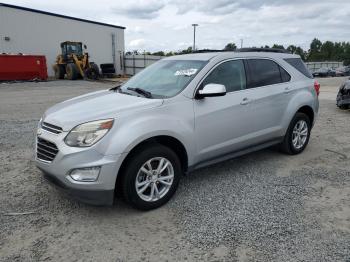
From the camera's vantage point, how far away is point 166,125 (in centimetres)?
372

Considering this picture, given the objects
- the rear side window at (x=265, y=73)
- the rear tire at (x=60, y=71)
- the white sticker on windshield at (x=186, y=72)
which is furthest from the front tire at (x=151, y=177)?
the rear tire at (x=60, y=71)

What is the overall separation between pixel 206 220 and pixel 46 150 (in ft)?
6.08

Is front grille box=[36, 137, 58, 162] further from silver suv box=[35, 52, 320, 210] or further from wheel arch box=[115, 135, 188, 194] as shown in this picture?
wheel arch box=[115, 135, 188, 194]

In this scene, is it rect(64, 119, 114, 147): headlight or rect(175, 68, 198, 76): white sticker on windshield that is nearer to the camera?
rect(64, 119, 114, 147): headlight

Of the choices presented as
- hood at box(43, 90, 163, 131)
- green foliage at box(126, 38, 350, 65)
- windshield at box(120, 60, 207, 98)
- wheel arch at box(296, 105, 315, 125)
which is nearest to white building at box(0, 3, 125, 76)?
windshield at box(120, 60, 207, 98)

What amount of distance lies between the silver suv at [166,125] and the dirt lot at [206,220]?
33 cm

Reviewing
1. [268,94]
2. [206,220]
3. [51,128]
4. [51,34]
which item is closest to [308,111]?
[268,94]

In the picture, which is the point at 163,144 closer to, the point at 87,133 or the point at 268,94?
the point at 87,133

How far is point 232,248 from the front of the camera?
3057mm

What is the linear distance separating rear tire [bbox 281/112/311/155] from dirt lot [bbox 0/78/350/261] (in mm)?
367

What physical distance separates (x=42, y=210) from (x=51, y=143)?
80 centimetres

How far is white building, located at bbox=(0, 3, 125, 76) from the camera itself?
2731 cm

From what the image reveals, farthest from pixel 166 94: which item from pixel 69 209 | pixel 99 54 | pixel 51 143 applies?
pixel 99 54

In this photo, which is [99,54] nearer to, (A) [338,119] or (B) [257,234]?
(A) [338,119]
